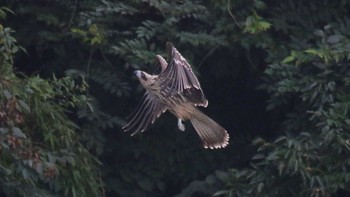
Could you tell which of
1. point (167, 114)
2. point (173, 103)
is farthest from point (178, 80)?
point (167, 114)

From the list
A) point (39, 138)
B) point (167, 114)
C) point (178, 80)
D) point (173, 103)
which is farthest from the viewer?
point (167, 114)

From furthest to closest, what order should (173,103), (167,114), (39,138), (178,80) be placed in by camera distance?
(167,114)
(39,138)
(173,103)
(178,80)

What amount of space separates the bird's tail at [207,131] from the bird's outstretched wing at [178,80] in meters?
0.10

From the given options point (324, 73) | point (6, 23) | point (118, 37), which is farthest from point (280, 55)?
point (6, 23)

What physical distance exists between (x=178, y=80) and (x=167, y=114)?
2788 millimetres

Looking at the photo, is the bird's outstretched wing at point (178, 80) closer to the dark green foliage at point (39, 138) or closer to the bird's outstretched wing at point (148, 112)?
the bird's outstretched wing at point (148, 112)

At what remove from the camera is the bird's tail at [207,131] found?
6.47 metres

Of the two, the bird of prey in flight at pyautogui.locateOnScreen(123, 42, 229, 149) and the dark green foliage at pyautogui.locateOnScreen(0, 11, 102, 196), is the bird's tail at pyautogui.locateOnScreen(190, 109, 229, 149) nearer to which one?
the bird of prey in flight at pyautogui.locateOnScreen(123, 42, 229, 149)

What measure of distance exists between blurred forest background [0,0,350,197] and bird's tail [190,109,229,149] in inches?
52.0

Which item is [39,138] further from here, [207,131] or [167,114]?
[207,131]

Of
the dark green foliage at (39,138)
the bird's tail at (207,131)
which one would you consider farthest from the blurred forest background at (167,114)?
the bird's tail at (207,131)

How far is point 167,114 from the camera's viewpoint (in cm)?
902

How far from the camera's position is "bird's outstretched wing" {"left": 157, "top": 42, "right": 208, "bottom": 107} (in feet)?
20.4

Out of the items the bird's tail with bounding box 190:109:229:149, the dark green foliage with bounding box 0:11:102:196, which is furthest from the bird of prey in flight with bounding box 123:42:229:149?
the dark green foliage with bounding box 0:11:102:196
